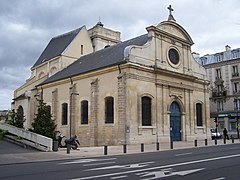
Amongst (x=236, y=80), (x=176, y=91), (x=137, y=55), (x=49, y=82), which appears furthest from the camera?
(x=236, y=80)

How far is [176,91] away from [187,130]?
4.41 metres

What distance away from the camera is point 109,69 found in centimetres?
2711

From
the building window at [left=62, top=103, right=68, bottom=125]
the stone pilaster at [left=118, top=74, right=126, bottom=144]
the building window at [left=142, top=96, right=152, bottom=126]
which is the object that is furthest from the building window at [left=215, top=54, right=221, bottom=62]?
the stone pilaster at [left=118, top=74, right=126, bottom=144]

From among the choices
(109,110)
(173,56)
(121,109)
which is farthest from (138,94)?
(173,56)

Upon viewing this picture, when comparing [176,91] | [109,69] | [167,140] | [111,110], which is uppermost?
[109,69]

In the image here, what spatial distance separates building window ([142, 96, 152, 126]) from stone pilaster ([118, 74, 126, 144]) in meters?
2.32

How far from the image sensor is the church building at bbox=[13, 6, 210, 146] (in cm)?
2573

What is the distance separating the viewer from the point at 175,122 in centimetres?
2997

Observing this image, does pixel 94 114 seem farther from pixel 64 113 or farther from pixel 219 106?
pixel 219 106

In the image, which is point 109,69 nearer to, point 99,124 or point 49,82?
point 99,124

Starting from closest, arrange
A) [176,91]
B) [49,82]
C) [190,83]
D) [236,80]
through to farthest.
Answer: [176,91]
[190,83]
[49,82]
[236,80]

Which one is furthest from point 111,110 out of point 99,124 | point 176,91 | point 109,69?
point 176,91

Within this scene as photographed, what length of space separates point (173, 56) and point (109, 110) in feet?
32.2

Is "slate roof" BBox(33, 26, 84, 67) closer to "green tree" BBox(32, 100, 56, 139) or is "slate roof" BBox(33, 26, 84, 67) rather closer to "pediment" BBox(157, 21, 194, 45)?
"pediment" BBox(157, 21, 194, 45)
